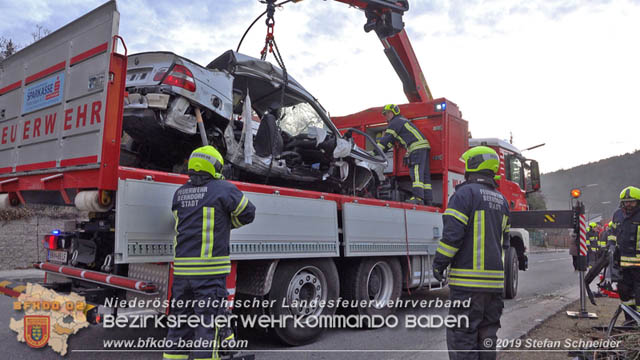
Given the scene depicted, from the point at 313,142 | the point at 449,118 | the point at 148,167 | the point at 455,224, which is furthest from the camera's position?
the point at 449,118

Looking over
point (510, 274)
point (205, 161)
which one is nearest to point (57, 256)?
point (205, 161)

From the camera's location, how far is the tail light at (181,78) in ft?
14.1

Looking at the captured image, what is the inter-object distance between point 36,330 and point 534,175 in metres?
9.55

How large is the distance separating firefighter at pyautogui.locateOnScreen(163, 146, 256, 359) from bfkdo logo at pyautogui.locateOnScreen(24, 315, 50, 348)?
1.53 m

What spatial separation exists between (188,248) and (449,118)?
5.58 m

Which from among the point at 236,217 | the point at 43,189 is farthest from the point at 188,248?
the point at 43,189

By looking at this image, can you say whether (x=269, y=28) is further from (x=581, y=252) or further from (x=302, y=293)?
(x=581, y=252)

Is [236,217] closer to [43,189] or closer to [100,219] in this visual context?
[100,219]

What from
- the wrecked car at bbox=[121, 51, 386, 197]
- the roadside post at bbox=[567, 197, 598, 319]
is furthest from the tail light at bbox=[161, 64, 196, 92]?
the roadside post at bbox=[567, 197, 598, 319]

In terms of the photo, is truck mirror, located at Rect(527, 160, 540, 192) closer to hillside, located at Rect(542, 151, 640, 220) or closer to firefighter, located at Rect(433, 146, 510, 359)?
firefighter, located at Rect(433, 146, 510, 359)

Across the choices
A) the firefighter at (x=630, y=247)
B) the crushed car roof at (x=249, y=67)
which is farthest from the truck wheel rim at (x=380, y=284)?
the firefighter at (x=630, y=247)

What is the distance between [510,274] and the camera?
8.47 m

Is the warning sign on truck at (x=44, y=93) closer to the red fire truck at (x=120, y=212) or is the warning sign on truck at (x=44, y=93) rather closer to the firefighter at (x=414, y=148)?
the red fire truck at (x=120, y=212)

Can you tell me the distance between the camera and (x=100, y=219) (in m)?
4.22
